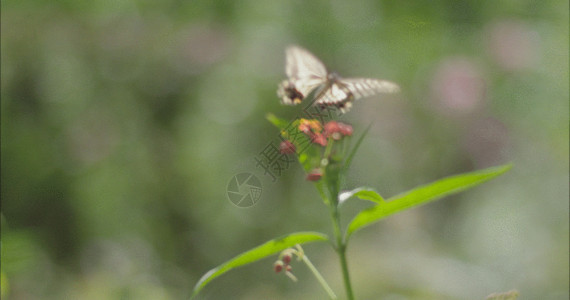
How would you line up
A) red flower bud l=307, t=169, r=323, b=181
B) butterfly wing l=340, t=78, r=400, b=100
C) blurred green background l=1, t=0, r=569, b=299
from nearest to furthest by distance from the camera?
1. red flower bud l=307, t=169, r=323, b=181
2. butterfly wing l=340, t=78, r=400, b=100
3. blurred green background l=1, t=0, r=569, b=299

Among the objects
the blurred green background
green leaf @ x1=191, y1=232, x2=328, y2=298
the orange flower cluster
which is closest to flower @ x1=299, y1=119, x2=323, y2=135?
the orange flower cluster

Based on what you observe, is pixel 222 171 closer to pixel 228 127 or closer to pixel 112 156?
pixel 228 127

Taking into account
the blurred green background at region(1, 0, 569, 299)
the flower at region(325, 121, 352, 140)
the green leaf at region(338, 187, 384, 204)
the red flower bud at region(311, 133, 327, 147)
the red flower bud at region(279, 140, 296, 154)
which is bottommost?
the blurred green background at region(1, 0, 569, 299)

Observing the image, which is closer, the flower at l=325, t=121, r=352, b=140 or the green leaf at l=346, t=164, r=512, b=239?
the green leaf at l=346, t=164, r=512, b=239


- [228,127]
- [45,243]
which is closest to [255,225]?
[228,127]

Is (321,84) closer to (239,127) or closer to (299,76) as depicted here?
(299,76)

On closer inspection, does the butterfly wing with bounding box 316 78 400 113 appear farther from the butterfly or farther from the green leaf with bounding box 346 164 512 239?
the green leaf with bounding box 346 164 512 239
